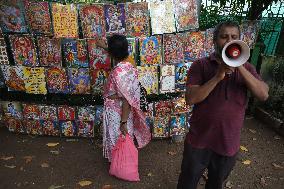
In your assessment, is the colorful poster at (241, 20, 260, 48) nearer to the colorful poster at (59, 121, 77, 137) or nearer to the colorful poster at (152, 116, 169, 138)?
the colorful poster at (152, 116, 169, 138)

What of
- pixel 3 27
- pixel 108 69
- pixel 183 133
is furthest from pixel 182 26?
pixel 3 27

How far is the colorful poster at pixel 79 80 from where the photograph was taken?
4250mm

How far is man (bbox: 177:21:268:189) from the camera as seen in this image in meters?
2.25

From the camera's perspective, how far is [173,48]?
4.16 m

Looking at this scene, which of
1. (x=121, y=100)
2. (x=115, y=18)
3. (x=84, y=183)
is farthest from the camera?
(x=115, y=18)

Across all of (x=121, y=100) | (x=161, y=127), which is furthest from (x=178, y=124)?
(x=121, y=100)

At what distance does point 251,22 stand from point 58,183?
3.55 m

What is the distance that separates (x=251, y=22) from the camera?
4.63m

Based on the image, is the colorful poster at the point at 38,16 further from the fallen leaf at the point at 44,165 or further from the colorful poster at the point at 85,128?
the fallen leaf at the point at 44,165

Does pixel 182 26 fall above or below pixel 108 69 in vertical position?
above

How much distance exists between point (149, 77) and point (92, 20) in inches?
42.0

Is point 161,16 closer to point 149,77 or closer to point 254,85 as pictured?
point 149,77

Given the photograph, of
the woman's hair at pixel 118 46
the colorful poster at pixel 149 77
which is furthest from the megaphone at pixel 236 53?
the colorful poster at pixel 149 77

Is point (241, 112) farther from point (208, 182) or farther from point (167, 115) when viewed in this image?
point (167, 115)
